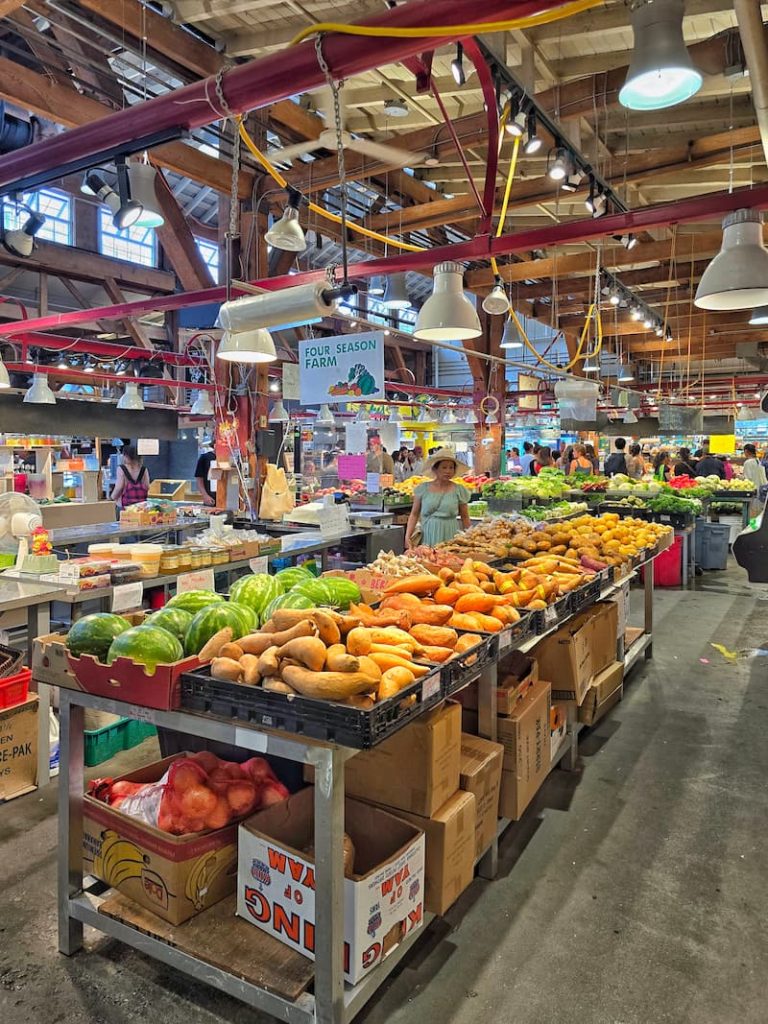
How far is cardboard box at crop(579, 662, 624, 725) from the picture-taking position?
4.07m

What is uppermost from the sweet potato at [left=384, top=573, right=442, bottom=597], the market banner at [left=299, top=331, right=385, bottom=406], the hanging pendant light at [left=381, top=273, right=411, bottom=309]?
the hanging pendant light at [left=381, top=273, right=411, bottom=309]

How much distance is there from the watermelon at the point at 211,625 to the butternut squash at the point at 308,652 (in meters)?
0.43

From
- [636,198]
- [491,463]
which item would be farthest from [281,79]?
[491,463]

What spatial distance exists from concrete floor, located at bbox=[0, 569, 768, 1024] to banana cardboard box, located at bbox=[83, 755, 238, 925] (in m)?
0.29

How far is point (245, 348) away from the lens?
4.43 m

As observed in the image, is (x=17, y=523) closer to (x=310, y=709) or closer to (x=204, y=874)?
(x=204, y=874)

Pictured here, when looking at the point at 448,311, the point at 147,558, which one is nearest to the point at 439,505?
the point at 448,311

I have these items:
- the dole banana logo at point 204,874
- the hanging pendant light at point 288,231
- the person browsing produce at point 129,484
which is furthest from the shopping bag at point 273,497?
the dole banana logo at point 204,874

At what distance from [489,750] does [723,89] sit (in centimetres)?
607

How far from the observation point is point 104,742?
395 centimetres

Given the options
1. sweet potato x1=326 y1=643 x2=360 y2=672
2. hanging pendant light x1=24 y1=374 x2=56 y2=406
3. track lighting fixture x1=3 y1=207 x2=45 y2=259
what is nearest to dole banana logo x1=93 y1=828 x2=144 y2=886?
sweet potato x1=326 y1=643 x2=360 y2=672

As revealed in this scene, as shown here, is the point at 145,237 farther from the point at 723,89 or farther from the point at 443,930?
the point at 443,930

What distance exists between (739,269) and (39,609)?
14.5 feet

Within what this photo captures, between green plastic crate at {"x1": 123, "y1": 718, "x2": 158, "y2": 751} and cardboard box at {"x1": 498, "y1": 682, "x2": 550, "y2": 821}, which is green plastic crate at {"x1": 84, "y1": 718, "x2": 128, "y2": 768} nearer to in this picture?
green plastic crate at {"x1": 123, "y1": 718, "x2": 158, "y2": 751}
